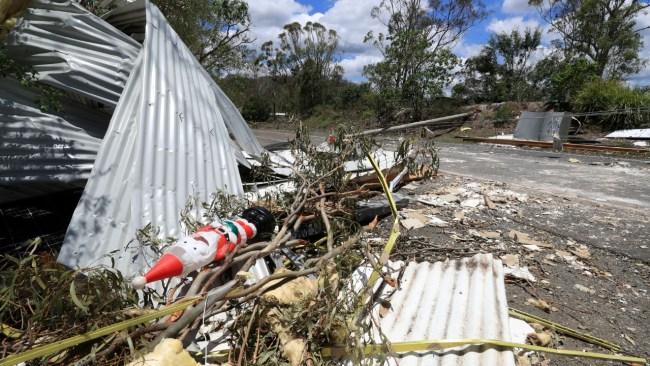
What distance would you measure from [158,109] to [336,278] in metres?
1.96

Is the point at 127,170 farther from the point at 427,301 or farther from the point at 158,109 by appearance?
the point at 427,301

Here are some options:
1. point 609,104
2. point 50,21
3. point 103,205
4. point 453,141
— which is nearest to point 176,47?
point 50,21

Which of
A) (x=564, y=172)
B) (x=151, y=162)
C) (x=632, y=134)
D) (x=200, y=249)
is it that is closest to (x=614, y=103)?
(x=632, y=134)

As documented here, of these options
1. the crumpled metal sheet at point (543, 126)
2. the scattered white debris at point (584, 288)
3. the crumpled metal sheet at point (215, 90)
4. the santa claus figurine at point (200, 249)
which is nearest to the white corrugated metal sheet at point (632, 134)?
the crumpled metal sheet at point (543, 126)

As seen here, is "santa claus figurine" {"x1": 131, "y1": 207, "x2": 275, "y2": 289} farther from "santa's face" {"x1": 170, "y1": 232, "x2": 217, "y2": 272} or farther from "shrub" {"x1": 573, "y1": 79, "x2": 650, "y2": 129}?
"shrub" {"x1": 573, "y1": 79, "x2": 650, "y2": 129}

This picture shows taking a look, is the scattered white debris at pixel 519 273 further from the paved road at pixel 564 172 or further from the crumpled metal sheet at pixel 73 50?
the crumpled metal sheet at pixel 73 50

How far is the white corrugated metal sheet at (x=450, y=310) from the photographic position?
137 centimetres

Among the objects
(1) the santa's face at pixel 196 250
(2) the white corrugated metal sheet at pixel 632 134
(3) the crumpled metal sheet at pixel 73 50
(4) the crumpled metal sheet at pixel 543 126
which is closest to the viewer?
(1) the santa's face at pixel 196 250

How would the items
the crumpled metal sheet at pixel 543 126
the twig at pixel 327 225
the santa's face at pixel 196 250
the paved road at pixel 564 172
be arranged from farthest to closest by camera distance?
the crumpled metal sheet at pixel 543 126 < the paved road at pixel 564 172 < the twig at pixel 327 225 < the santa's face at pixel 196 250

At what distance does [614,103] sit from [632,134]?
7.76ft

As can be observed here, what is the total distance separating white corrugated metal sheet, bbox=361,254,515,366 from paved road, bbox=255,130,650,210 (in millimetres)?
3466

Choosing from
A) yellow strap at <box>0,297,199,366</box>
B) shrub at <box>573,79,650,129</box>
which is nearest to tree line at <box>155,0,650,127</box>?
shrub at <box>573,79,650,129</box>

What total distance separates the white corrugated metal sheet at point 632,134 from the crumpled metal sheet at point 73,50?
38.9 feet

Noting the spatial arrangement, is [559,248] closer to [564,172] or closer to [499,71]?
[564,172]
